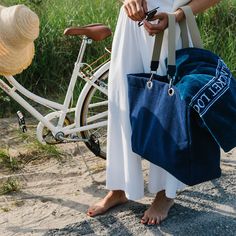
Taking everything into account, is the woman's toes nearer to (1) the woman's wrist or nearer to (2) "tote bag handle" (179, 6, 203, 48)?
(2) "tote bag handle" (179, 6, 203, 48)

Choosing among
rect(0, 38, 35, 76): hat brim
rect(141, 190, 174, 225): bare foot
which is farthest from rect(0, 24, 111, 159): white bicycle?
rect(141, 190, 174, 225): bare foot

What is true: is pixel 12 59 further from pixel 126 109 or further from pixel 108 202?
pixel 108 202

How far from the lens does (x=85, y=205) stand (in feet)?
13.7

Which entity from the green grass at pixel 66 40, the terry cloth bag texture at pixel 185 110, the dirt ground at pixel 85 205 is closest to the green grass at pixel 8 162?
the dirt ground at pixel 85 205

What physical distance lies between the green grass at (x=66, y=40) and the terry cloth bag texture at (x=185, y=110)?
7.85 feet

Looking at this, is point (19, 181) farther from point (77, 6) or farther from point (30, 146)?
point (77, 6)

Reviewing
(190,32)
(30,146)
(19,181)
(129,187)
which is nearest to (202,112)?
(190,32)

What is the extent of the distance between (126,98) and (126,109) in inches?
2.7

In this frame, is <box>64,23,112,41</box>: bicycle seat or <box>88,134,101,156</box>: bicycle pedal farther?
<box>88,134,101,156</box>: bicycle pedal

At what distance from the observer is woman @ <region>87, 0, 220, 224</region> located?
10.9 ft

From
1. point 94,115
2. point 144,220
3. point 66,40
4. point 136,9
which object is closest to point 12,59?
point 136,9

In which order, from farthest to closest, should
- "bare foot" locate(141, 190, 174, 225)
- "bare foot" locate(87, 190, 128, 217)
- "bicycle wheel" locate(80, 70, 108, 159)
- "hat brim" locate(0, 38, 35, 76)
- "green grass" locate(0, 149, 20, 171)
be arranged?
"green grass" locate(0, 149, 20, 171), "bicycle wheel" locate(80, 70, 108, 159), "bare foot" locate(87, 190, 128, 217), "bare foot" locate(141, 190, 174, 225), "hat brim" locate(0, 38, 35, 76)

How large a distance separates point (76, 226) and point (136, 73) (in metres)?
1.14

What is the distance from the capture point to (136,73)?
351 centimetres
